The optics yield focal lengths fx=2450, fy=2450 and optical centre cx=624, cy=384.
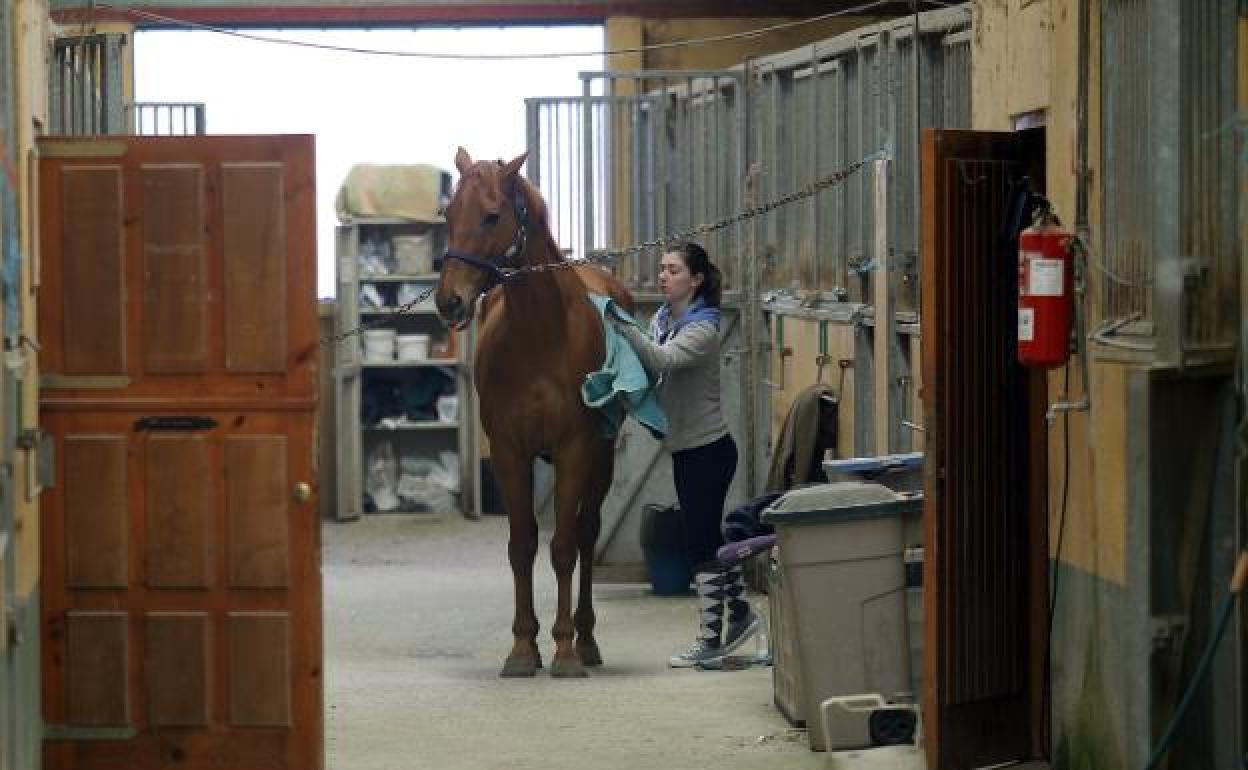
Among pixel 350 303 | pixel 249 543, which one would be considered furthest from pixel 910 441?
pixel 350 303

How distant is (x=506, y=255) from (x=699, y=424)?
4.02 ft

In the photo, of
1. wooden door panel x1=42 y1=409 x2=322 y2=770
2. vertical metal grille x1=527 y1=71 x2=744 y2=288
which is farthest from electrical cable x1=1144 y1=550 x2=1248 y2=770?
vertical metal grille x1=527 y1=71 x2=744 y2=288

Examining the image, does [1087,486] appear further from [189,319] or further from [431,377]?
[431,377]

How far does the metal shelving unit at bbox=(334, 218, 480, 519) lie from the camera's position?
17875mm

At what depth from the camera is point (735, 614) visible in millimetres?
10719

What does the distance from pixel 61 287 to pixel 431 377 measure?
448 inches

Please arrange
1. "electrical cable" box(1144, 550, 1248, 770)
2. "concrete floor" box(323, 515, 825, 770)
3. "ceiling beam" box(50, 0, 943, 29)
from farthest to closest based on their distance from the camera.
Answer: "ceiling beam" box(50, 0, 943, 29), "concrete floor" box(323, 515, 825, 770), "electrical cable" box(1144, 550, 1248, 770)

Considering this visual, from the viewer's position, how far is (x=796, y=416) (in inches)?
450

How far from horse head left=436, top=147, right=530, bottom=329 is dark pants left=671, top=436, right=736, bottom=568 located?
1235 mm

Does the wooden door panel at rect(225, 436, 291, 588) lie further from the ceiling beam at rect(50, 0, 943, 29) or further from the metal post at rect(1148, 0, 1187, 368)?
the ceiling beam at rect(50, 0, 943, 29)

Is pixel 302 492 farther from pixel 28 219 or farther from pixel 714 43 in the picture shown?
pixel 714 43

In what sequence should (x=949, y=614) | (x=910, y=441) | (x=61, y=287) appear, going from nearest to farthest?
(x=61, y=287), (x=949, y=614), (x=910, y=441)

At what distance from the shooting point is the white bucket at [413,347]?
18.2m

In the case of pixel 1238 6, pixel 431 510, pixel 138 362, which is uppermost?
pixel 1238 6
